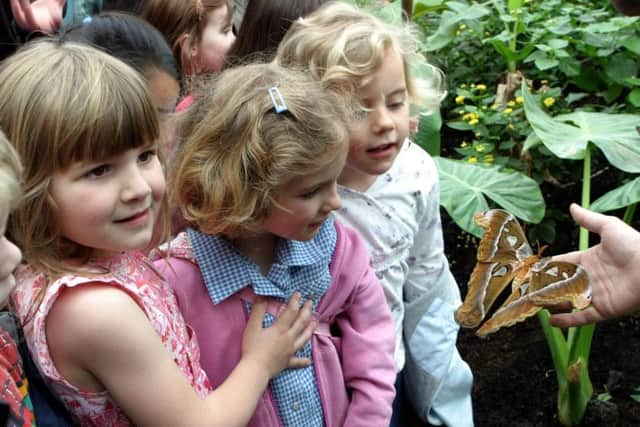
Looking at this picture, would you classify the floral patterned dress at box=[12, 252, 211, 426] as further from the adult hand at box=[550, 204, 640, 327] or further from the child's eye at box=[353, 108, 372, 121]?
the adult hand at box=[550, 204, 640, 327]

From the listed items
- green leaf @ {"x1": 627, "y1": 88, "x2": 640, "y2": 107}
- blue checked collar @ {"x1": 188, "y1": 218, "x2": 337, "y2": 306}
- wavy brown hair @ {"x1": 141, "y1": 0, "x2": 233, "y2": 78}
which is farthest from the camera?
green leaf @ {"x1": 627, "y1": 88, "x2": 640, "y2": 107}

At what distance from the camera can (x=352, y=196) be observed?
1959 mm

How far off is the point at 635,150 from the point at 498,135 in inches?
30.5

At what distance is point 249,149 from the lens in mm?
1526

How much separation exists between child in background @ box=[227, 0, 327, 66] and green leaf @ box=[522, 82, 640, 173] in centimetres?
111

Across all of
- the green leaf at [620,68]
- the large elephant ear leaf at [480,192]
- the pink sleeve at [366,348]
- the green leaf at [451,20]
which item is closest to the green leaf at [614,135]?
the large elephant ear leaf at [480,192]

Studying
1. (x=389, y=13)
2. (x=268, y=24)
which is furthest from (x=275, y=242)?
(x=389, y=13)

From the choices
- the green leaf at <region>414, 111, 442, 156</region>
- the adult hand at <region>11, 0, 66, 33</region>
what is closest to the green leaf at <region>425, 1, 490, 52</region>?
the green leaf at <region>414, 111, 442, 156</region>

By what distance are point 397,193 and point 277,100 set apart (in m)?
0.56

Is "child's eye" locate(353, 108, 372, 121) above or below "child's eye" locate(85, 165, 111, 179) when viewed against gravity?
below

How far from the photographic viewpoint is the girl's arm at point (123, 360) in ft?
4.24

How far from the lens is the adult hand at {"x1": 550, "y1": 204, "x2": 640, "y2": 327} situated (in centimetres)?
213

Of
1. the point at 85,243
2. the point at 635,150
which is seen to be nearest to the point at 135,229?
the point at 85,243

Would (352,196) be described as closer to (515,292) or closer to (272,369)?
(515,292)
